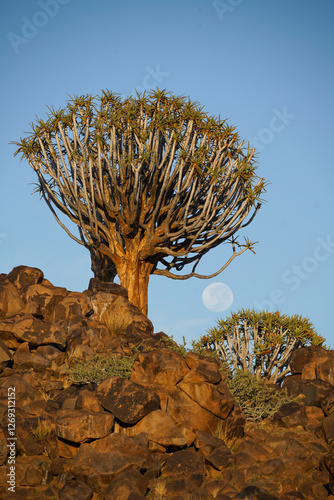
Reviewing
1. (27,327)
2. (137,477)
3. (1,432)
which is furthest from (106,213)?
(137,477)

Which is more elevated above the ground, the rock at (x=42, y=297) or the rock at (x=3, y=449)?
the rock at (x=42, y=297)

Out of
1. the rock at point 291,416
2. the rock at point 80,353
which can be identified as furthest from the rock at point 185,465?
the rock at point 80,353

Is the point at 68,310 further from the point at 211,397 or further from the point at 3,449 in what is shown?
the point at 211,397

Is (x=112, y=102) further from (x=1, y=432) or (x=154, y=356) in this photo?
(x=1, y=432)

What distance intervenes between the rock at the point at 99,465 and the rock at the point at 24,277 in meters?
6.11

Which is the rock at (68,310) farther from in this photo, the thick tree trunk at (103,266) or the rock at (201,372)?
the thick tree trunk at (103,266)

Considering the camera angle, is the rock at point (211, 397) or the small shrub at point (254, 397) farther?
the small shrub at point (254, 397)

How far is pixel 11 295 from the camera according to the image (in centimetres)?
1147

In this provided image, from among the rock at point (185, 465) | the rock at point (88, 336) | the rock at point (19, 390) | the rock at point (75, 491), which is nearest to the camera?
the rock at point (75, 491)

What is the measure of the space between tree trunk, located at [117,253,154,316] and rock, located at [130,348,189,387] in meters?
5.28

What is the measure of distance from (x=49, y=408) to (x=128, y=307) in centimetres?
384

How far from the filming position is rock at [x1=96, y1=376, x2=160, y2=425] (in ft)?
24.5

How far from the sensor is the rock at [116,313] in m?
11.5

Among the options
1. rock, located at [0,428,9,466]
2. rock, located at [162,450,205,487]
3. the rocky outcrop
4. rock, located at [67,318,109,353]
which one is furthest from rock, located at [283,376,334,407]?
rock, located at [0,428,9,466]
